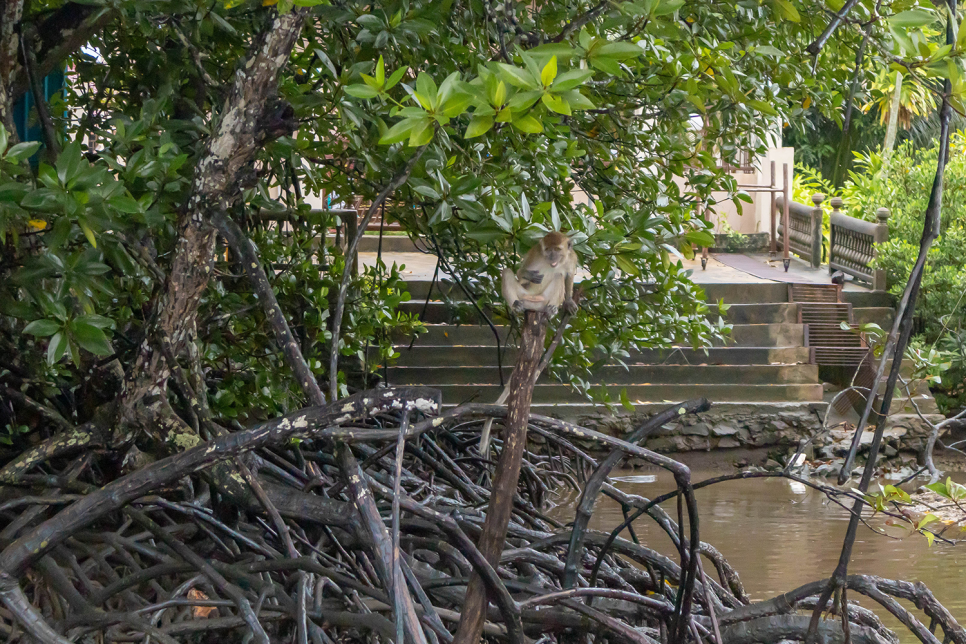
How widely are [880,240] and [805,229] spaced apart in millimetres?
2320

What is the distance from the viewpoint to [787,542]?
6004 mm

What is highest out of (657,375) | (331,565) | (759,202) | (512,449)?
(759,202)

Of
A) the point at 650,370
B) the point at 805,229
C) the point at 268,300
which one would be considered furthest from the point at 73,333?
the point at 805,229

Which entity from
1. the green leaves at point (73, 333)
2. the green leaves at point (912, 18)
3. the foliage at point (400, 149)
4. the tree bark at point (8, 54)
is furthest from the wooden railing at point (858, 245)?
the green leaves at point (73, 333)

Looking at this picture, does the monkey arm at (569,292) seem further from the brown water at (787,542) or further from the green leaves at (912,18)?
the brown water at (787,542)

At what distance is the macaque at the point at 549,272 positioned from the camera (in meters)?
2.15

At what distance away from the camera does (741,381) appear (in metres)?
8.88

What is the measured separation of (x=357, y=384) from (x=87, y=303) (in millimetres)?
4616

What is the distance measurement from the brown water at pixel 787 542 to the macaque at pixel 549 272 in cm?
Answer: 306

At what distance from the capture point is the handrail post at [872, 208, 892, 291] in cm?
997

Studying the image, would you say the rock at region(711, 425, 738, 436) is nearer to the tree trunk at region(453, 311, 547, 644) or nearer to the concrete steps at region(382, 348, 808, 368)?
the concrete steps at region(382, 348, 808, 368)

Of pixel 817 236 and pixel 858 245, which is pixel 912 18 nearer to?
pixel 858 245

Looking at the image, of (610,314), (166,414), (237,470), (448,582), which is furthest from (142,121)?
(610,314)

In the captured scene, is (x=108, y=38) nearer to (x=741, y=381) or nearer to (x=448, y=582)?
(x=448, y=582)
